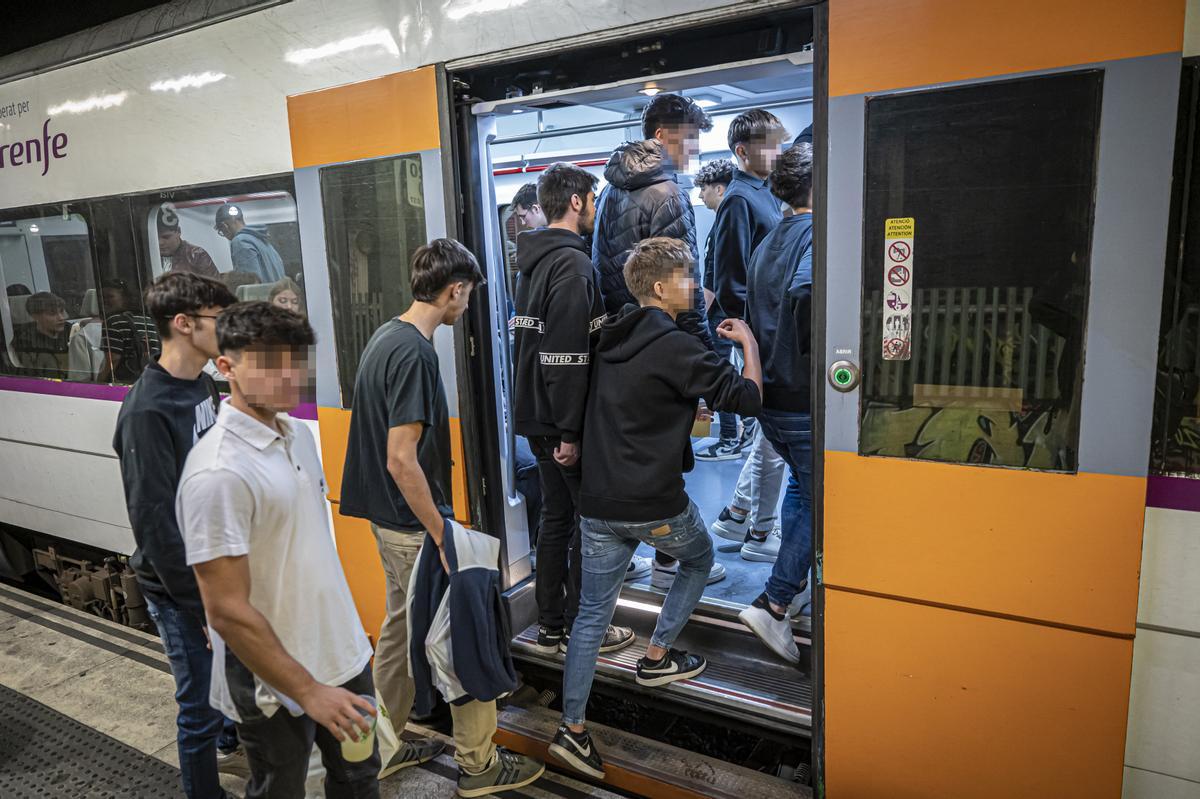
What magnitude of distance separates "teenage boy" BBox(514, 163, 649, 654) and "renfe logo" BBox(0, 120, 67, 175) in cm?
320

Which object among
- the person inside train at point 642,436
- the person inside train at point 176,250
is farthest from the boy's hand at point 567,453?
the person inside train at point 176,250

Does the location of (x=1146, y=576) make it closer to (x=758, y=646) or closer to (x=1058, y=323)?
(x=1058, y=323)

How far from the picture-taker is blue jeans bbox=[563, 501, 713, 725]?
2732 mm

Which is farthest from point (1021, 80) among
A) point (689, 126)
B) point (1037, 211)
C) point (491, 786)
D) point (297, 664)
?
point (491, 786)

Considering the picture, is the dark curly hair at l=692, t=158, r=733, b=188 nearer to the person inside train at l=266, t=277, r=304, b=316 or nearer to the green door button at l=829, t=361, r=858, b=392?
the person inside train at l=266, t=277, r=304, b=316

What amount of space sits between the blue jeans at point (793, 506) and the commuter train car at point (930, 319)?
1.04ft

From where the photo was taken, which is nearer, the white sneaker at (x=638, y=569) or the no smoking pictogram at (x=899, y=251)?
the no smoking pictogram at (x=899, y=251)

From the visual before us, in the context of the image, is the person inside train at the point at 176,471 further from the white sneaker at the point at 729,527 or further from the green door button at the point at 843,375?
the white sneaker at the point at 729,527

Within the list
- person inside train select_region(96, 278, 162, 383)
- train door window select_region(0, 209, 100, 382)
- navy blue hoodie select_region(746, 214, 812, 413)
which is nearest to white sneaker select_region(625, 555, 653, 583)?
navy blue hoodie select_region(746, 214, 812, 413)

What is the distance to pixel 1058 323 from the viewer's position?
1981 mm

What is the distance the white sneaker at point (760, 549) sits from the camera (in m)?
4.04

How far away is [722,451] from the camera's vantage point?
6402mm

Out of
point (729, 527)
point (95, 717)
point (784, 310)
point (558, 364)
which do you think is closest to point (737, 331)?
point (784, 310)

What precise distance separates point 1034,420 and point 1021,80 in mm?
862
